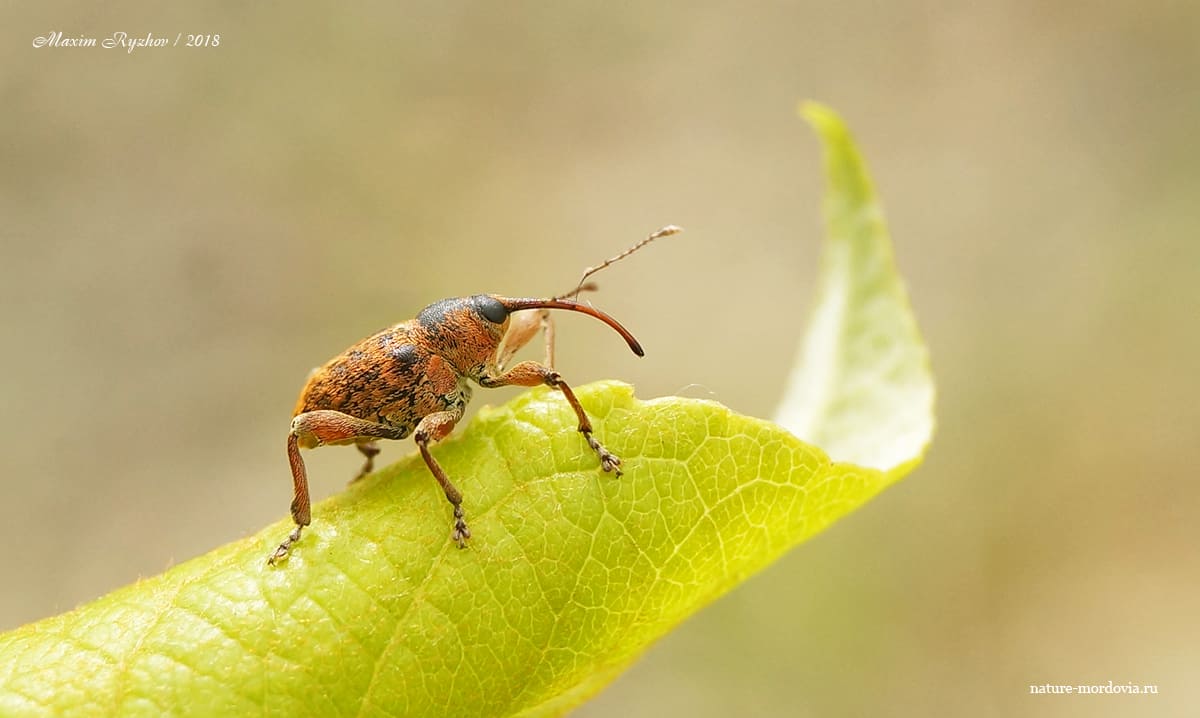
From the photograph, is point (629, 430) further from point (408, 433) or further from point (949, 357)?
point (949, 357)

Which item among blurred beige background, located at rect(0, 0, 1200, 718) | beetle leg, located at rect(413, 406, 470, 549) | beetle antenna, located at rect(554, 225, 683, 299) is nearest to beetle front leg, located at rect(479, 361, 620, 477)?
beetle leg, located at rect(413, 406, 470, 549)

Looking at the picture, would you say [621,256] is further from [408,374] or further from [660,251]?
[660,251]

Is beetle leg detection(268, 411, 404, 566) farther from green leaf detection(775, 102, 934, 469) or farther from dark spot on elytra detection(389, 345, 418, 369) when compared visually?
green leaf detection(775, 102, 934, 469)

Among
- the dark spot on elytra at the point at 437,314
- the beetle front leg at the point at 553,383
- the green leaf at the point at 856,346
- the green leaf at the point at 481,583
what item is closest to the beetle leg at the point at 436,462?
the green leaf at the point at 481,583

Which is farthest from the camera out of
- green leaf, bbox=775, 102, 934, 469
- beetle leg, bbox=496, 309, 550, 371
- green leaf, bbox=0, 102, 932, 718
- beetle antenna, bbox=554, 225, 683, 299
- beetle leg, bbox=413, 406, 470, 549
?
beetle leg, bbox=496, 309, 550, 371

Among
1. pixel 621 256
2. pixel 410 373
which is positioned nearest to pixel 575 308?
pixel 621 256

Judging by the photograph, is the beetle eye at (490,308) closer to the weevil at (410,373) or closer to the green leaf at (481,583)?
the weevil at (410,373)

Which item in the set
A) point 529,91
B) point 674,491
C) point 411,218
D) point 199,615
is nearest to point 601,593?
point 674,491
